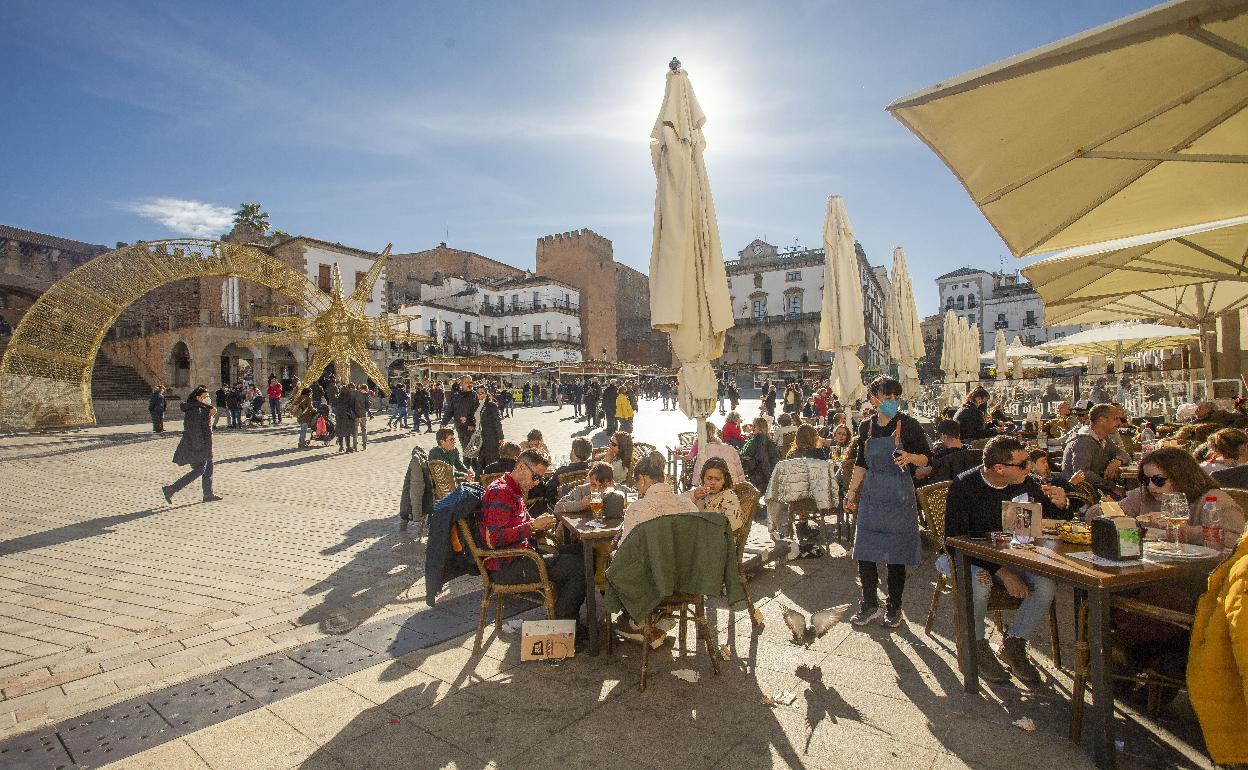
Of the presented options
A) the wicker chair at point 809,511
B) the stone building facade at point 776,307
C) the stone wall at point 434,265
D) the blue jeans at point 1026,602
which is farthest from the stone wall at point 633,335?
the blue jeans at point 1026,602

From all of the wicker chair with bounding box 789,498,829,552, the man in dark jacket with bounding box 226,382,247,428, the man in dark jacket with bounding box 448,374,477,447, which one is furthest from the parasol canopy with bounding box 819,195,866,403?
the man in dark jacket with bounding box 226,382,247,428

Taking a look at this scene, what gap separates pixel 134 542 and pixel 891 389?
7625 mm

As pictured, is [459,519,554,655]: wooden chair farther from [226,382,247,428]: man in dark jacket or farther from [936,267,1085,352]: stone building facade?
[936,267,1085,352]: stone building facade

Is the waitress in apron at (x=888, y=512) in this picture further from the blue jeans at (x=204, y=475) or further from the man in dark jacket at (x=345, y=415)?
the man in dark jacket at (x=345, y=415)

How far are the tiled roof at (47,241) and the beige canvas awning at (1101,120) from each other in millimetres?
49221

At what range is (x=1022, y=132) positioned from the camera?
3.04m

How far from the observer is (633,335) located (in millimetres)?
68938

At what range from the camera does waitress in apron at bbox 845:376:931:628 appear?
402cm

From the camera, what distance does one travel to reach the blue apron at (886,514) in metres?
4.02

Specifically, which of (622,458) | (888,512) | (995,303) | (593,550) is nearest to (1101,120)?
(888,512)

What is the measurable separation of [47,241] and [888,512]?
5022cm

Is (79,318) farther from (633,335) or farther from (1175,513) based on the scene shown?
(633,335)

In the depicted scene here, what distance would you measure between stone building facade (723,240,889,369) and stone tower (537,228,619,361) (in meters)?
12.6

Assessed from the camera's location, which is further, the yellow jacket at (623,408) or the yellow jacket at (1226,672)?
the yellow jacket at (623,408)
